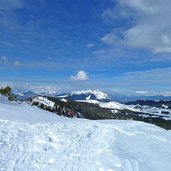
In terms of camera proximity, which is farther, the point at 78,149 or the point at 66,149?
the point at 78,149

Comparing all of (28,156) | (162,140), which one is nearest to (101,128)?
(162,140)

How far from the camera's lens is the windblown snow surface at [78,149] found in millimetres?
12406

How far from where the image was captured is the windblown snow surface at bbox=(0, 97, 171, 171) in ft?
40.7

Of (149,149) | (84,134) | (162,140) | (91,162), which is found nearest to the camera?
(91,162)

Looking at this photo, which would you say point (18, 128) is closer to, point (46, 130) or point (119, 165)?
point (46, 130)

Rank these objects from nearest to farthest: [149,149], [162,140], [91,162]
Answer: [91,162]
[149,149]
[162,140]

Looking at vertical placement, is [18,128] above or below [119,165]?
above

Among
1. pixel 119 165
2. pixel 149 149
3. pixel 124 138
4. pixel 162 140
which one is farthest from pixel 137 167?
pixel 162 140

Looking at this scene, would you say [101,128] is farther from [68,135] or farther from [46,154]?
[46,154]

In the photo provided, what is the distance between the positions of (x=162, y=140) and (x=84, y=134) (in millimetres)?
4880

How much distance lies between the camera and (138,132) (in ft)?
64.2

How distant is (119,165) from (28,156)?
3853 millimetres

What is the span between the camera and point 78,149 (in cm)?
1443

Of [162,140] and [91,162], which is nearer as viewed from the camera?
[91,162]
